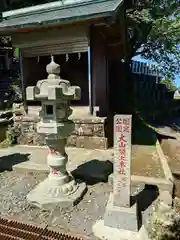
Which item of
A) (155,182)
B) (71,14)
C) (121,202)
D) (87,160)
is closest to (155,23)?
(71,14)

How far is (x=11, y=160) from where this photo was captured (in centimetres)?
577

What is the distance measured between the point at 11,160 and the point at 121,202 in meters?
3.61

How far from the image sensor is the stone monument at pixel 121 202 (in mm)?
3072

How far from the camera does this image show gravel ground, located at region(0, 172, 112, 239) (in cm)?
329

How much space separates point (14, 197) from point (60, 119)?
5.84 feet

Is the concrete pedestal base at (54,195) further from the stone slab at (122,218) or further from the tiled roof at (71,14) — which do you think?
the tiled roof at (71,14)

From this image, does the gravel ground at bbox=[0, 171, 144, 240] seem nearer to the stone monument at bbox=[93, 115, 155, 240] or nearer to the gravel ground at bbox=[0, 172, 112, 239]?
the gravel ground at bbox=[0, 172, 112, 239]

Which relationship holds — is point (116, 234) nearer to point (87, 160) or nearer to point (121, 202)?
point (121, 202)

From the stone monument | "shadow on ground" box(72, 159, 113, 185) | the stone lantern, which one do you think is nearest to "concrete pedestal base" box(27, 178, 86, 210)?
the stone lantern

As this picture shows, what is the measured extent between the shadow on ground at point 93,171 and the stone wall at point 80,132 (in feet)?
3.36

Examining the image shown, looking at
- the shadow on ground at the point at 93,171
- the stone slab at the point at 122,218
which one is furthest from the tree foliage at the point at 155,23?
the stone slab at the point at 122,218

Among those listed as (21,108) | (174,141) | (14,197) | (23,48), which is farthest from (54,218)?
(174,141)

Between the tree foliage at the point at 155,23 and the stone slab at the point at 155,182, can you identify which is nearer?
the stone slab at the point at 155,182

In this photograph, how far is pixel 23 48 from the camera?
695 cm
